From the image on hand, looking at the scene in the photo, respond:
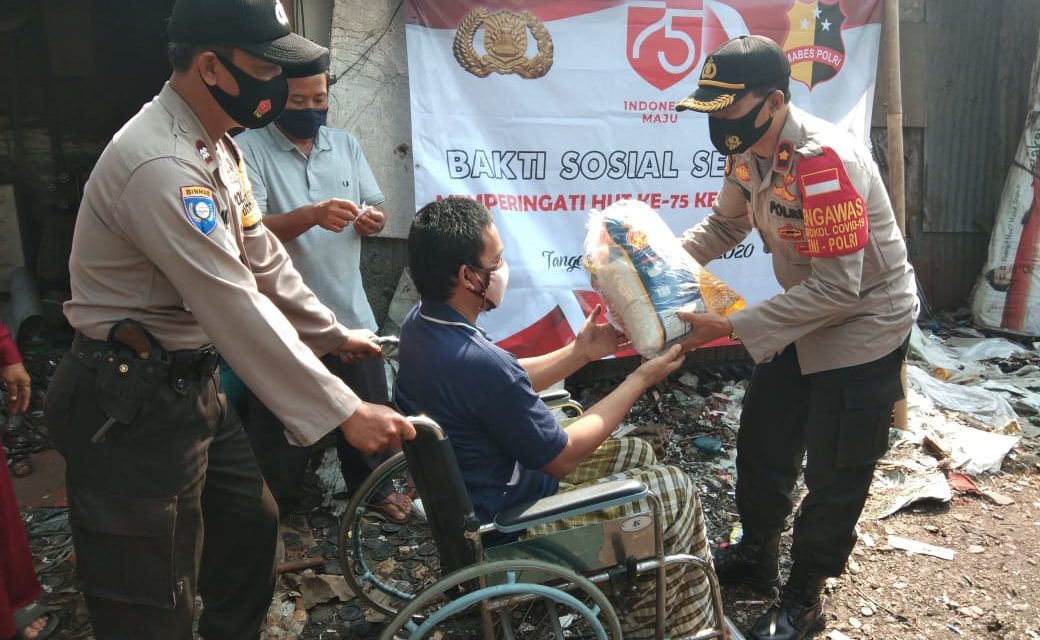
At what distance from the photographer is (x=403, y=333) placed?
2.12 m

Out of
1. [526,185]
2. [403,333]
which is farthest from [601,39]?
[403,333]

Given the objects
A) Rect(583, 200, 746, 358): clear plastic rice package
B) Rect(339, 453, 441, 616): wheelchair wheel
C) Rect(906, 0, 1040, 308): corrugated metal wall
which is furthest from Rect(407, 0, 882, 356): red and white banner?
Rect(583, 200, 746, 358): clear plastic rice package

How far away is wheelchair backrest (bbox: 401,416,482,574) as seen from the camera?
1792 millimetres

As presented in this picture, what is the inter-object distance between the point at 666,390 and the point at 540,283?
3.78ft

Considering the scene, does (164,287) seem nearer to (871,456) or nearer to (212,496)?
(212,496)

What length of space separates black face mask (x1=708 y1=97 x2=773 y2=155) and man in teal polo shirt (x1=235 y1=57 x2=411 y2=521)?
1.44 metres

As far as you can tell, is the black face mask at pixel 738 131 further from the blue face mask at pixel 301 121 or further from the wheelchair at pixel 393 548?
the blue face mask at pixel 301 121

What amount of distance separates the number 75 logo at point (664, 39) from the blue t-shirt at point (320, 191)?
5.94 feet

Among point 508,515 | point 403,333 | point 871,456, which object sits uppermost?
point 403,333

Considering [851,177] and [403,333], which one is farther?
[851,177]

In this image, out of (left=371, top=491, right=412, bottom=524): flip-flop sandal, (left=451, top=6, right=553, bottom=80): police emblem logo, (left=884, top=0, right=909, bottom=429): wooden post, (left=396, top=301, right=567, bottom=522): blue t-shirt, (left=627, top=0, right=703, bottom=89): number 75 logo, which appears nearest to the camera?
(left=396, top=301, right=567, bottom=522): blue t-shirt

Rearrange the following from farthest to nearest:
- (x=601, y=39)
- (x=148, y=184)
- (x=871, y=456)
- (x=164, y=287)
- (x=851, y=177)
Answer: (x=601, y=39), (x=871, y=456), (x=851, y=177), (x=164, y=287), (x=148, y=184)

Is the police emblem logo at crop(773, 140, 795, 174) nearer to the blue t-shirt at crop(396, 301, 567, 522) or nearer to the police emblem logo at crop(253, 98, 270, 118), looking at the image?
the blue t-shirt at crop(396, 301, 567, 522)

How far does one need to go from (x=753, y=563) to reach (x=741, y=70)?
183 cm
